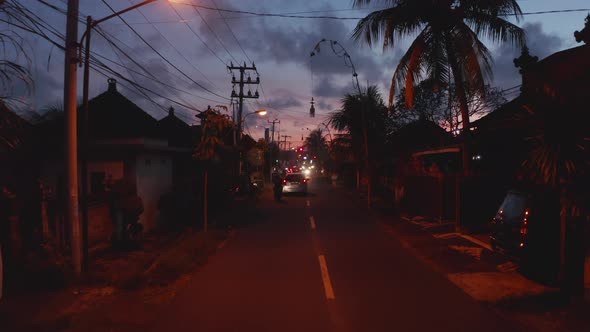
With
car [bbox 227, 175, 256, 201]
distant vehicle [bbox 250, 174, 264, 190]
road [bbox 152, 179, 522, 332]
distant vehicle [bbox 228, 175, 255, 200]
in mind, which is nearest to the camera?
road [bbox 152, 179, 522, 332]

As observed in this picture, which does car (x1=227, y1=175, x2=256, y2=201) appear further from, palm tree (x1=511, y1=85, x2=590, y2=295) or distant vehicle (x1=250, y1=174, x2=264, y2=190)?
palm tree (x1=511, y1=85, x2=590, y2=295)

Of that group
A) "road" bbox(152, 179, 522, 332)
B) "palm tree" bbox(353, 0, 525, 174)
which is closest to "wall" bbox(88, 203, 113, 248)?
"road" bbox(152, 179, 522, 332)

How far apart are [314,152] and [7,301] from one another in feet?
288

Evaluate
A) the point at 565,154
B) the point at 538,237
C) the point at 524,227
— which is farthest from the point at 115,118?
the point at 565,154

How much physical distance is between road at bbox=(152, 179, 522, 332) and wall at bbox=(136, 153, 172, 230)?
3.89 meters

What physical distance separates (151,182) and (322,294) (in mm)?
10108

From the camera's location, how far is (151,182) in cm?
1627

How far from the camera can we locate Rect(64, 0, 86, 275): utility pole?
906 centimetres

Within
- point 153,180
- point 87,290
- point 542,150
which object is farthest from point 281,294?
point 153,180

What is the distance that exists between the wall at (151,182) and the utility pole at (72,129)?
570cm

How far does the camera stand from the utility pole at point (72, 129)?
906cm

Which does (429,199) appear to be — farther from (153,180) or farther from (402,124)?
(402,124)

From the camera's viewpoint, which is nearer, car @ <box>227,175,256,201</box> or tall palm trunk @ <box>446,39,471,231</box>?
tall palm trunk @ <box>446,39,471,231</box>

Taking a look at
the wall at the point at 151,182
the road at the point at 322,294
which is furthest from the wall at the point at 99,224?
the road at the point at 322,294
